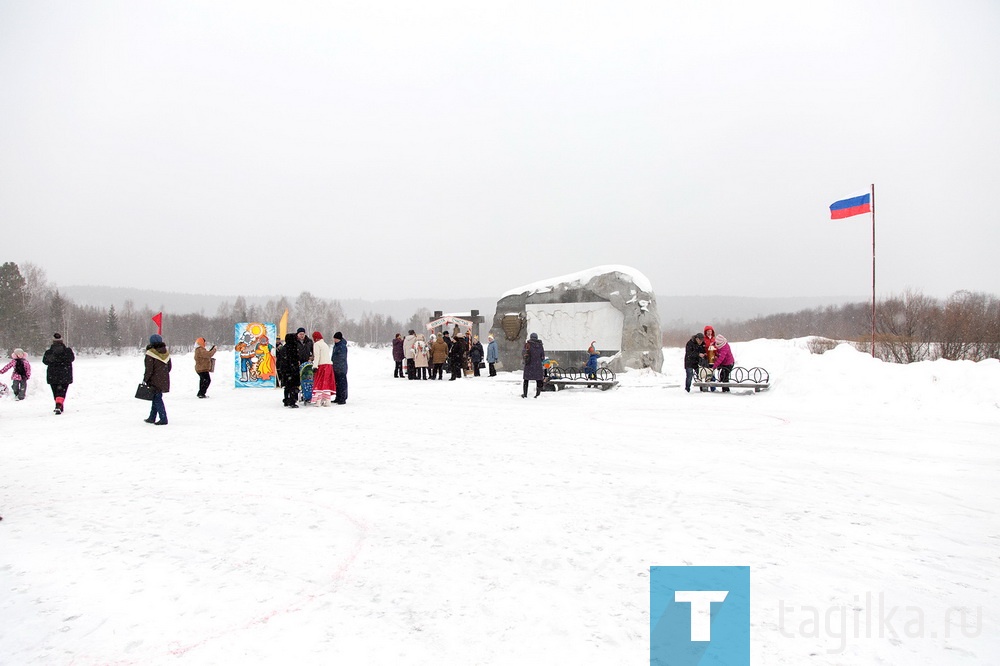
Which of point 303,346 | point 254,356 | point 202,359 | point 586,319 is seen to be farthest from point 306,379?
point 586,319

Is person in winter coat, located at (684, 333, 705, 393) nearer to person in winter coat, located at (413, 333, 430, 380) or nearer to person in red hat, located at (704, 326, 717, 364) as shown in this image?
person in red hat, located at (704, 326, 717, 364)

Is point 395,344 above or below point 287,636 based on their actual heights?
above

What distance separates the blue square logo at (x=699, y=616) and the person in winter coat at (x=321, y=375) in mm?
10467

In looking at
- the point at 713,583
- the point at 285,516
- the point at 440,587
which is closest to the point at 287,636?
the point at 440,587

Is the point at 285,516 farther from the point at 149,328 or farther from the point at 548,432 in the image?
the point at 149,328

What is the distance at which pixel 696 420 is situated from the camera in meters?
10.1

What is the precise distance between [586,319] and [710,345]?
7.62m

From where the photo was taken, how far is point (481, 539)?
4141mm

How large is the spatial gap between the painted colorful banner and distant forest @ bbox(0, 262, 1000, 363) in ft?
46.2

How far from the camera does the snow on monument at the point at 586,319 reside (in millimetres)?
21688

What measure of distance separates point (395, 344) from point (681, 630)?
1975 cm

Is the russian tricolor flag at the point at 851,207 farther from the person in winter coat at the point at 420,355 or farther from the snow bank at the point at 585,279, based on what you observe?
the person in winter coat at the point at 420,355

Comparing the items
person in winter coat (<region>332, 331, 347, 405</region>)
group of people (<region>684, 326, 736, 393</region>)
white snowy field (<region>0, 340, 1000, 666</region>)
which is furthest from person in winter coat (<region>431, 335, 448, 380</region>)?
white snowy field (<region>0, 340, 1000, 666</region>)

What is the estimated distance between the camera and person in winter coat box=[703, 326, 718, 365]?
50.2 ft
